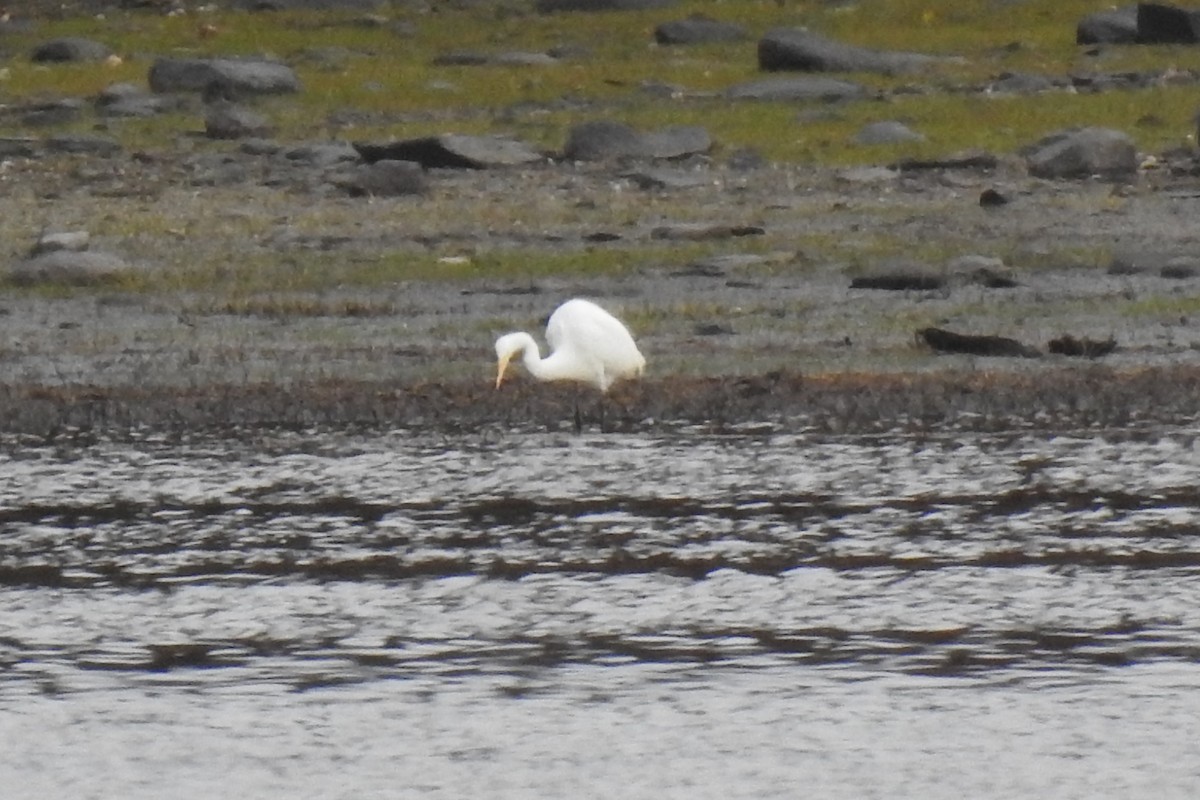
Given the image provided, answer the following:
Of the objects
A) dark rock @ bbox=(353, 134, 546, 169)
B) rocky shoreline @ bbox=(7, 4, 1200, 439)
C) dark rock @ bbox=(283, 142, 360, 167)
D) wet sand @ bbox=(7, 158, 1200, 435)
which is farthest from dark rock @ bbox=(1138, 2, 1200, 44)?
dark rock @ bbox=(283, 142, 360, 167)

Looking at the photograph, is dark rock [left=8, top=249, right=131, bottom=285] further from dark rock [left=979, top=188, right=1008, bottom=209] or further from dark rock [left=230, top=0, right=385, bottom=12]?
dark rock [left=230, top=0, right=385, bottom=12]

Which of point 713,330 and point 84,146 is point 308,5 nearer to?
point 84,146

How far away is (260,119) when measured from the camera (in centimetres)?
2859

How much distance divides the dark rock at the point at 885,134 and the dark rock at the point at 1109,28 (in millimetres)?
8660

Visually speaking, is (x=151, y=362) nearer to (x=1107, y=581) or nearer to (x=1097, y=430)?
(x=1097, y=430)

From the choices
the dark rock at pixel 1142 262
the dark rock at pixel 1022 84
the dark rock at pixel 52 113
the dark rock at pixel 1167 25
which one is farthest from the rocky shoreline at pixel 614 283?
the dark rock at pixel 1167 25

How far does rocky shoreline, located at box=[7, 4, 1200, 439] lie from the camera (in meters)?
13.6

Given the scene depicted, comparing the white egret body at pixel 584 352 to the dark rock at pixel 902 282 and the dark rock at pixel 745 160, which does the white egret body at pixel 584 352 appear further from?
the dark rock at pixel 745 160

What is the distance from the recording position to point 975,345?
1502cm

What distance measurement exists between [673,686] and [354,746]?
99cm

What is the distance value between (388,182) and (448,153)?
168 cm

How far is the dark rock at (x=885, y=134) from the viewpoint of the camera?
26.2m

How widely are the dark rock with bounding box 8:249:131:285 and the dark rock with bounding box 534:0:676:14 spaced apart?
66.3 feet

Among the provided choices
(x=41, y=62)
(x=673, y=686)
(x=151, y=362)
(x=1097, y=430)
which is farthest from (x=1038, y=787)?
(x=41, y=62)
